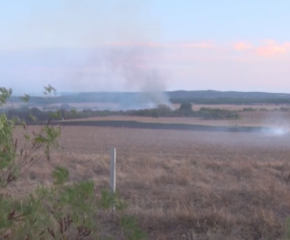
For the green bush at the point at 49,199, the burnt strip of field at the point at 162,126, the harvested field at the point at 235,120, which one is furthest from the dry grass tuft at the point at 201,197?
the harvested field at the point at 235,120

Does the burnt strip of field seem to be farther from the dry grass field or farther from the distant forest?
the dry grass field

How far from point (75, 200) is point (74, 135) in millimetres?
35088

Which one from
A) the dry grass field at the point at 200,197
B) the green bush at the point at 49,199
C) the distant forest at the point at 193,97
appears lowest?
the distant forest at the point at 193,97

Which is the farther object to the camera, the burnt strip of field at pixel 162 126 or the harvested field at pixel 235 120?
the harvested field at pixel 235 120

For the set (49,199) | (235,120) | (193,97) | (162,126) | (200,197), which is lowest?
(193,97)

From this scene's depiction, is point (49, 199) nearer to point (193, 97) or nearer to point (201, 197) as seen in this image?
point (201, 197)

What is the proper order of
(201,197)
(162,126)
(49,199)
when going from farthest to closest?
(162,126)
(201,197)
(49,199)

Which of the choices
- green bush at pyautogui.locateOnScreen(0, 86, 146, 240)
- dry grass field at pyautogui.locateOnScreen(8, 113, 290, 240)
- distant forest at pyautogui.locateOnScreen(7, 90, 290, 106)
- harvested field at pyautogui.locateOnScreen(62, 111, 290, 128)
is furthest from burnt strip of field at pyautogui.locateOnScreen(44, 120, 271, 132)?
green bush at pyautogui.locateOnScreen(0, 86, 146, 240)

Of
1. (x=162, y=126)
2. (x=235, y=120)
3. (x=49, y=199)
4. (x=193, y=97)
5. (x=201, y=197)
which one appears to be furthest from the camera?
(x=193, y=97)

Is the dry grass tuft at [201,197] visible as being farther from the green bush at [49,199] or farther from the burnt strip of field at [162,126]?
the burnt strip of field at [162,126]

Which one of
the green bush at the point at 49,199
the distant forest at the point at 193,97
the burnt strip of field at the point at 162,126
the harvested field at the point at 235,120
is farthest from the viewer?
the distant forest at the point at 193,97

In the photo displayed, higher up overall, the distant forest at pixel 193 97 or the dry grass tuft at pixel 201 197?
the dry grass tuft at pixel 201 197

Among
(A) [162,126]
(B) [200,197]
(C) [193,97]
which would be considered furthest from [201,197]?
(C) [193,97]

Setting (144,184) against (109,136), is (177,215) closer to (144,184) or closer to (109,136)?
(144,184)
